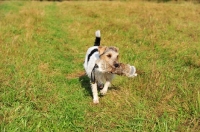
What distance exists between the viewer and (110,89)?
18.4 ft

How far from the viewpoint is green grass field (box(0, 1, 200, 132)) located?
4.32 m

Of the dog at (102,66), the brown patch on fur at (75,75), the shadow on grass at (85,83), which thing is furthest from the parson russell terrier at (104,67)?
the brown patch on fur at (75,75)

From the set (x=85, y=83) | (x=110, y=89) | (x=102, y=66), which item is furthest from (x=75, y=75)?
(x=102, y=66)

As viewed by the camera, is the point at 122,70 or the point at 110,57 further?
the point at 122,70

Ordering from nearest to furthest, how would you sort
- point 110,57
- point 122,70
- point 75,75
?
point 110,57
point 122,70
point 75,75

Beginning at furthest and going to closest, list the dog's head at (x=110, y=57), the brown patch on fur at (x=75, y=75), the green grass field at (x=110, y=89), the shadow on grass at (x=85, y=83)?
the brown patch on fur at (x=75, y=75) < the shadow on grass at (x=85, y=83) < the dog's head at (x=110, y=57) < the green grass field at (x=110, y=89)

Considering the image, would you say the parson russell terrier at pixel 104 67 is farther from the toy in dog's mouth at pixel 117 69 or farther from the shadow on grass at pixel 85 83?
the shadow on grass at pixel 85 83

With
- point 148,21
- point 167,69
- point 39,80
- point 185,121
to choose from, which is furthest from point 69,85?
point 148,21

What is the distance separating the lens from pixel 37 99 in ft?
16.1

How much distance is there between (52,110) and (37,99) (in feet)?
1.27

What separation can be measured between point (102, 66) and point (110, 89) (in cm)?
113

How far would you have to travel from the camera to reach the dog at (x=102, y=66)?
4566 millimetres

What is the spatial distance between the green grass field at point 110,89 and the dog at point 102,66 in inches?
10.4

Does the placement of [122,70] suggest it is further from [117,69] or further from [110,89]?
[110,89]
